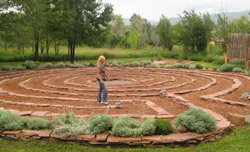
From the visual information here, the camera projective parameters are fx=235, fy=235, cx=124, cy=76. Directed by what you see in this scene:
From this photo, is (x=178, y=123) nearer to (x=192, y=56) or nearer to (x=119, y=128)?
(x=119, y=128)

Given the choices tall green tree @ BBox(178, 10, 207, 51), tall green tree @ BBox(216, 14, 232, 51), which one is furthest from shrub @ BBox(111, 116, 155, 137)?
tall green tree @ BBox(178, 10, 207, 51)

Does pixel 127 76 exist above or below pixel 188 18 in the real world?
below

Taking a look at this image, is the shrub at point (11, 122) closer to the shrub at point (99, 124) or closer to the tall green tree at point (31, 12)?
the shrub at point (99, 124)

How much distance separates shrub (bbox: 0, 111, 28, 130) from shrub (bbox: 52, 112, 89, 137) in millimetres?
921

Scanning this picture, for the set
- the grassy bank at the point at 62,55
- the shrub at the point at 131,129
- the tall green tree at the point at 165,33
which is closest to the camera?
the shrub at the point at 131,129

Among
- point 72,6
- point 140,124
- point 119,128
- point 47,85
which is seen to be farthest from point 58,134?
point 72,6

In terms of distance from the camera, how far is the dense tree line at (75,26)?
63.3 feet

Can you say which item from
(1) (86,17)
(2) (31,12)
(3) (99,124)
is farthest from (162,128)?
(1) (86,17)

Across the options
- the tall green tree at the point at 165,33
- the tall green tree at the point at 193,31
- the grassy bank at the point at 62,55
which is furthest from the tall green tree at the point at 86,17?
the tall green tree at the point at 165,33

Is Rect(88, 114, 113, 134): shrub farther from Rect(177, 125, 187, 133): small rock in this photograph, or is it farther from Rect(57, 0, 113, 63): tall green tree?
Rect(57, 0, 113, 63): tall green tree

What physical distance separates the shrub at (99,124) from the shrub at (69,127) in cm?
17

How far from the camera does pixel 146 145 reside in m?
5.36

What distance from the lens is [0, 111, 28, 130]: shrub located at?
603cm

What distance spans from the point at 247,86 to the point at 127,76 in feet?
25.4
